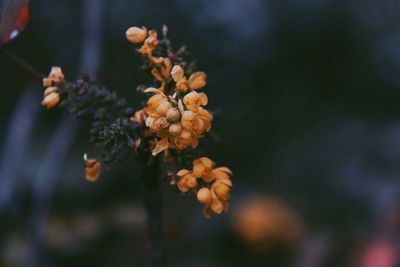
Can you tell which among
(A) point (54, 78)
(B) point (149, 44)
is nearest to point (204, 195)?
(B) point (149, 44)

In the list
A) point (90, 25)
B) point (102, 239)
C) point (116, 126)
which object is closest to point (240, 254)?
point (102, 239)

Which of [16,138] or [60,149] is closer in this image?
[60,149]

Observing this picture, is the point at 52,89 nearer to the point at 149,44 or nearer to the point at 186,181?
the point at 149,44

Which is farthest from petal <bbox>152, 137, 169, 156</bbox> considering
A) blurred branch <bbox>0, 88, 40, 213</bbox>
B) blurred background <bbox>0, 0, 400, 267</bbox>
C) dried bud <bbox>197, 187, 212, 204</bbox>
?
blurred branch <bbox>0, 88, 40, 213</bbox>

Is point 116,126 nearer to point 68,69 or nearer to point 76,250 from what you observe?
point 76,250

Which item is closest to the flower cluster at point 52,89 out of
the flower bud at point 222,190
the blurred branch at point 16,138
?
the flower bud at point 222,190

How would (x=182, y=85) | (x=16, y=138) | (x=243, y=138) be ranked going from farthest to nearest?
(x=243, y=138)
(x=16, y=138)
(x=182, y=85)

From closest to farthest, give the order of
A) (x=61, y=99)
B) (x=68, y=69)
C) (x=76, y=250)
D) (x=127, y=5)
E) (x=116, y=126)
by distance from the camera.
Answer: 1. (x=116, y=126)
2. (x=61, y=99)
3. (x=76, y=250)
4. (x=68, y=69)
5. (x=127, y=5)
